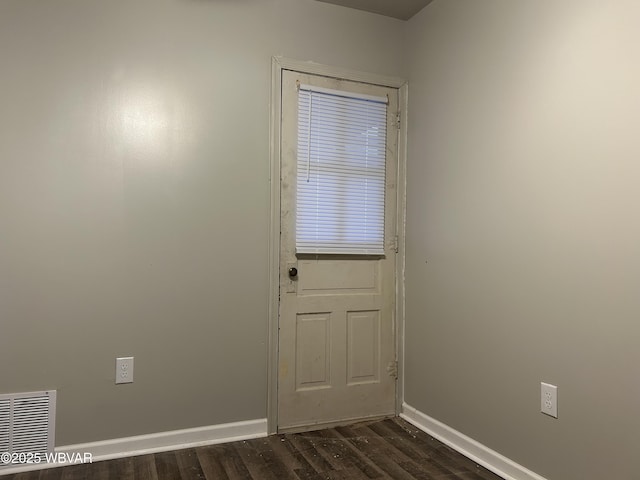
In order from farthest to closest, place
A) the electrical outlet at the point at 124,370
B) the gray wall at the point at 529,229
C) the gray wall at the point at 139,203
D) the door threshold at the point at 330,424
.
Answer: the door threshold at the point at 330,424 → the electrical outlet at the point at 124,370 → the gray wall at the point at 139,203 → the gray wall at the point at 529,229

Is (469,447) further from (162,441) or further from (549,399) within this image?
(162,441)

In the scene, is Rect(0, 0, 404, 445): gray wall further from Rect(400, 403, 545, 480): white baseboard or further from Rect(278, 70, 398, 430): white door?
Rect(400, 403, 545, 480): white baseboard

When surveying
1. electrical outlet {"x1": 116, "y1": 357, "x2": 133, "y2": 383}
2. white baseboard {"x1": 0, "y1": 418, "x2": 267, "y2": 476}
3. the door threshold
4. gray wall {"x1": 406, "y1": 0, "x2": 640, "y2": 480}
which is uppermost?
gray wall {"x1": 406, "y1": 0, "x2": 640, "y2": 480}

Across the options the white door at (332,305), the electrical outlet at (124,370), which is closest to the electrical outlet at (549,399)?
the white door at (332,305)

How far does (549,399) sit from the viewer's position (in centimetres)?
204

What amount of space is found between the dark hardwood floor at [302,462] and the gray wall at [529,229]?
0.84 feet

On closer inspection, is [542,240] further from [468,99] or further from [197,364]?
[197,364]

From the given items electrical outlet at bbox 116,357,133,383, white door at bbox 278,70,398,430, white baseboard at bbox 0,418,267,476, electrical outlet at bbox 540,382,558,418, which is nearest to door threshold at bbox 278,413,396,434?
white door at bbox 278,70,398,430

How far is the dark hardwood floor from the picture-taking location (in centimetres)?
222

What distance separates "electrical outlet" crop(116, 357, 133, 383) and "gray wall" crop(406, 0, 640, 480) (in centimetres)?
167

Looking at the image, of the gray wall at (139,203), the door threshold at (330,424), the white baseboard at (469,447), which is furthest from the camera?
the door threshold at (330,424)

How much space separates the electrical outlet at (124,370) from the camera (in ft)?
8.00

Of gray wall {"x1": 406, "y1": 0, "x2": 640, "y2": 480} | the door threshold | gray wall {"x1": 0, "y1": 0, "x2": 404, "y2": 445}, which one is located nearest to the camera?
gray wall {"x1": 406, "y1": 0, "x2": 640, "y2": 480}

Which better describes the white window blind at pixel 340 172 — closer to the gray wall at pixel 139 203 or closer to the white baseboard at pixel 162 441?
the gray wall at pixel 139 203
